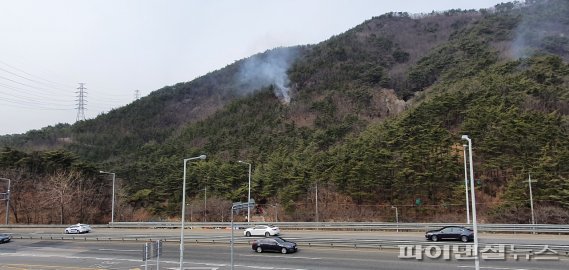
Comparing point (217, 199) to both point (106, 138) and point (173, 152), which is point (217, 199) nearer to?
point (173, 152)

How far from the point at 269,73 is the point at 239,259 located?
14350 cm

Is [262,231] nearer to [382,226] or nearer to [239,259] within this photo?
[239,259]

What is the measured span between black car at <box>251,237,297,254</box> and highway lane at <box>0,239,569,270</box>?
0.63m

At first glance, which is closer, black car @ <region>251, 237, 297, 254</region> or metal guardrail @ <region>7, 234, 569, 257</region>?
metal guardrail @ <region>7, 234, 569, 257</region>

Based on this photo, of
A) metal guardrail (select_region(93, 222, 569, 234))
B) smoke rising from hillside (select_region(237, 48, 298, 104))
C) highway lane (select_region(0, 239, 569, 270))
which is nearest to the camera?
highway lane (select_region(0, 239, 569, 270))

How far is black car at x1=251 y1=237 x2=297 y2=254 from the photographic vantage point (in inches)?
1345

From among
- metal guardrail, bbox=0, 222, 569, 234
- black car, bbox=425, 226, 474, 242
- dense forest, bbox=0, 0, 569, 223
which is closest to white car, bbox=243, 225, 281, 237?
metal guardrail, bbox=0, 222, 569, 234


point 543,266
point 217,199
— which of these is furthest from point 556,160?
point 217,199

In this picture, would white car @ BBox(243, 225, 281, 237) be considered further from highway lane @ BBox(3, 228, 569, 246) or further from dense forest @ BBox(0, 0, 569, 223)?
dense forest @ BBox(0, 0, 569, 223)

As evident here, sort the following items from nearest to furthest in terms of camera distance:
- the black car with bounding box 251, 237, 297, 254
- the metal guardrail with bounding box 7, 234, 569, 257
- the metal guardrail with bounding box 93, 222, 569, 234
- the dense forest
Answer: the metal guardrail with bounding box 7, 234, 569, 257 → the black car with bounding box 251, 237, 297, 254 → the metal guardrail with bounding box 93, 222, 569, 234 → the dense forest

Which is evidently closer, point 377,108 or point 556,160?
point 556,160

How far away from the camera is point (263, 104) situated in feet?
442

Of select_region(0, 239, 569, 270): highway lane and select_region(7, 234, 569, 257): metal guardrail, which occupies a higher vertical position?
select_region(7, 234, 569, 257): metal guardrail

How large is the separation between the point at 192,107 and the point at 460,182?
12718cm
